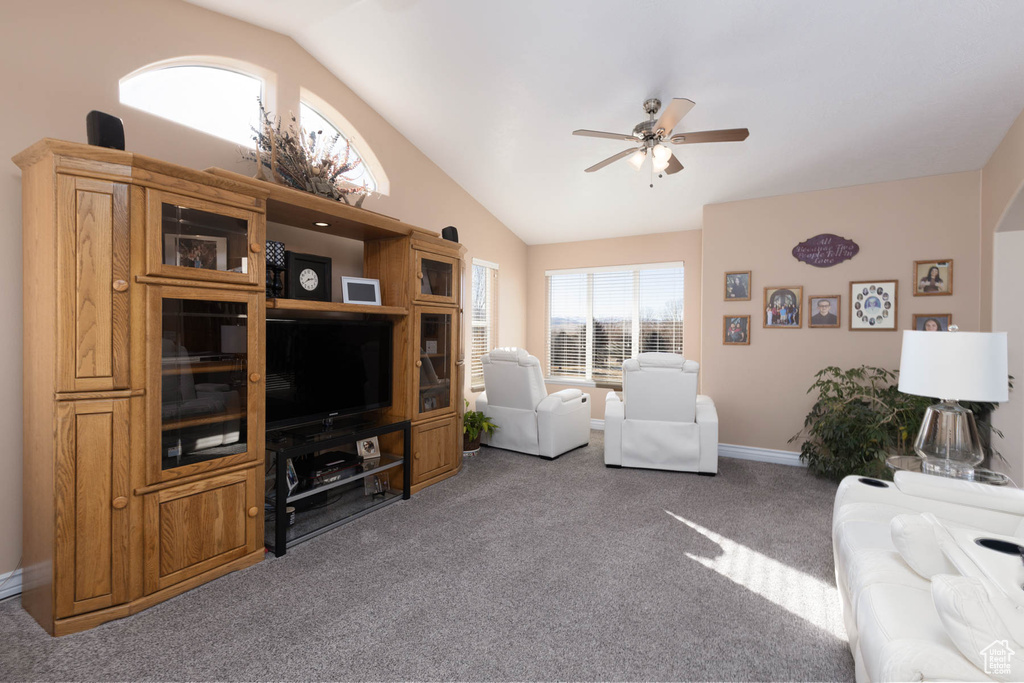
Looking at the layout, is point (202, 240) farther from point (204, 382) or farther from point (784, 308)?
point (784, 308)

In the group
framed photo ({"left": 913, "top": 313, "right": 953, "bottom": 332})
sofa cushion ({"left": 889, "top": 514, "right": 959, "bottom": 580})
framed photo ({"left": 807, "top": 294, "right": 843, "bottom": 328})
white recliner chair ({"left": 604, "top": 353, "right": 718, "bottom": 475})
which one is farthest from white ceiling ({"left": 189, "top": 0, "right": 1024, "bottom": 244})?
sofa cushion ({"left": 889, "top": 514, "right": 959, "bottom": 580})

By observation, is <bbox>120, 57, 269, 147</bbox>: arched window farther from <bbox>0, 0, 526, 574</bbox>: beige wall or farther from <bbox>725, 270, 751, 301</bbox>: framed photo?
<bbox>725, 270, 751, 301</bbox>: framed photo

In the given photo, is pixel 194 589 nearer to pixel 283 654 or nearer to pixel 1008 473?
pixel 283 654

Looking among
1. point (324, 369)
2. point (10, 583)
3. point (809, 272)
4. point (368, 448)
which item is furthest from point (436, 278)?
point (809, 272)

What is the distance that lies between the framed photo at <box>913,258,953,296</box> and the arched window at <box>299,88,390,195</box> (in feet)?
15.9

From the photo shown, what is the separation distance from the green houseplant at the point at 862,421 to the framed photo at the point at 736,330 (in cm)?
79

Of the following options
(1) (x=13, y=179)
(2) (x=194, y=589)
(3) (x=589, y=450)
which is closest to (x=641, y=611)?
(2) (x=194, y=589)

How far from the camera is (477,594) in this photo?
2.28 m

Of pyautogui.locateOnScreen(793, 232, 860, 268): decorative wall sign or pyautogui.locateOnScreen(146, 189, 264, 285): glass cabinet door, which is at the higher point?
pyautogui.locateOnScreen(793, 232, 860, 268): decorative wall sign

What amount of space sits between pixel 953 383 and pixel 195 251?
144 inches

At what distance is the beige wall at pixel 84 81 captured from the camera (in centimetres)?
222

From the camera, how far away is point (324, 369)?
317 centimetres

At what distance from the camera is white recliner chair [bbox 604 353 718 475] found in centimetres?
419

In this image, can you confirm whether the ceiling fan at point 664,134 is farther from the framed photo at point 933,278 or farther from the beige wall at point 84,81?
the framed photo at point 933,278
